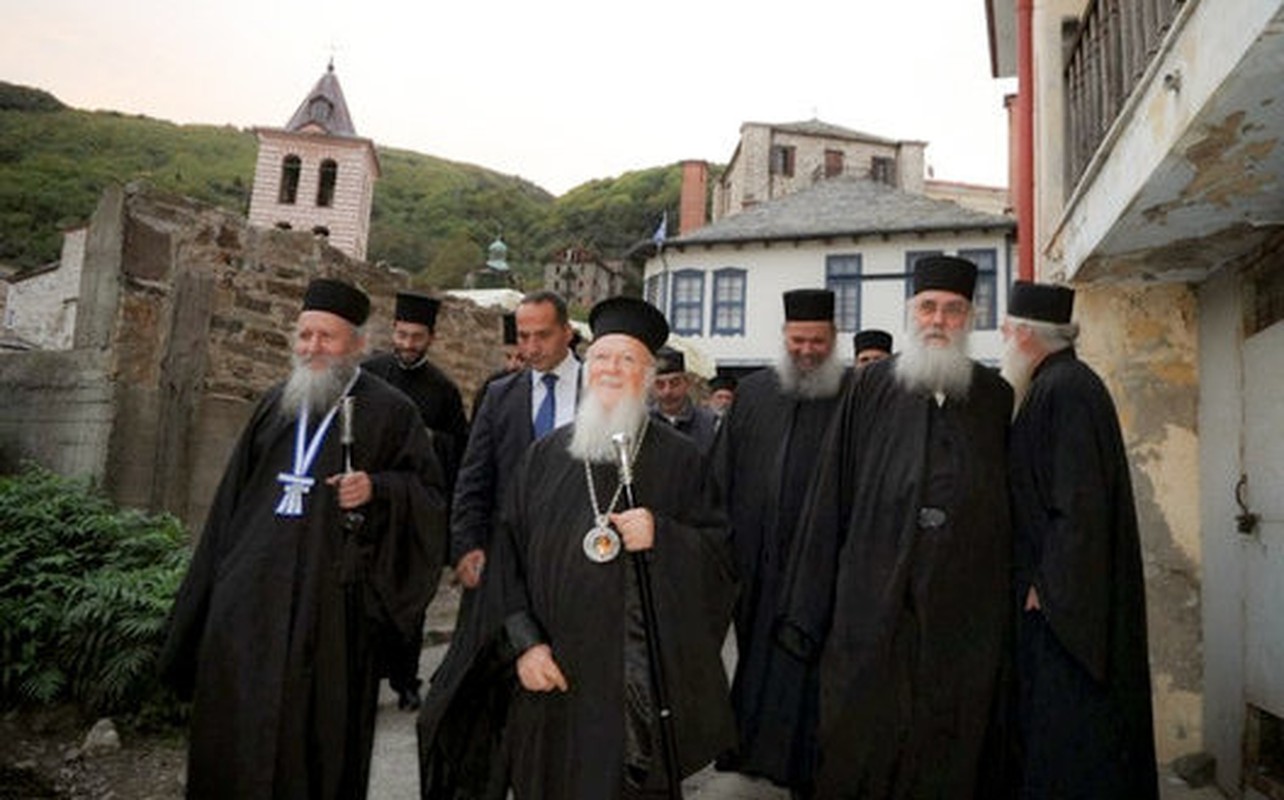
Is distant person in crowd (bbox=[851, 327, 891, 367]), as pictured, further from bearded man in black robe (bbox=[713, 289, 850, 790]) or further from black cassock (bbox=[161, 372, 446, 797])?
black cassock (bbox=[161, 372, 446, 797])

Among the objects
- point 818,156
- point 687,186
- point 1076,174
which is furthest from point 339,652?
point 818,156

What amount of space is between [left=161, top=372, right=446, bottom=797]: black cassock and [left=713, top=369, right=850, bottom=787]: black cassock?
1.44 m

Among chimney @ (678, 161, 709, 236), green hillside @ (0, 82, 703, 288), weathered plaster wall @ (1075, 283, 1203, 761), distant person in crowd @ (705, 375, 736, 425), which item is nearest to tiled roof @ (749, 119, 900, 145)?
chimney @ (678, 161, 709, 236)

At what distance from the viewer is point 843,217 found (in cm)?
2788

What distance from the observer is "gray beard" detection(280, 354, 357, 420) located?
11.2 feet

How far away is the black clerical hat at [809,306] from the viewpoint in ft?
15.0

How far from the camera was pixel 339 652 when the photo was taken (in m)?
3.15

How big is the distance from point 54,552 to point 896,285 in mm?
24637

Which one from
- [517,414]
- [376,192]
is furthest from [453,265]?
[517,414]

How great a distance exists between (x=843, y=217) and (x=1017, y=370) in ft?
83.0

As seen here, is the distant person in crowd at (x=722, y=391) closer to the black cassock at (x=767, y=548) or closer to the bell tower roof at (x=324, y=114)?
the black cassock at (x=767, y=548)

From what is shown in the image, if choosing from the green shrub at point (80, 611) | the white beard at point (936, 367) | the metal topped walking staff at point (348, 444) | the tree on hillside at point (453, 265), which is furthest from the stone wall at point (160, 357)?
the tree on hillside at point (453, 265)

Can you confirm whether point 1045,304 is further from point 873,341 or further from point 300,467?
point 300,467

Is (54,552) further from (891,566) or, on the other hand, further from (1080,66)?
(1080,66)
